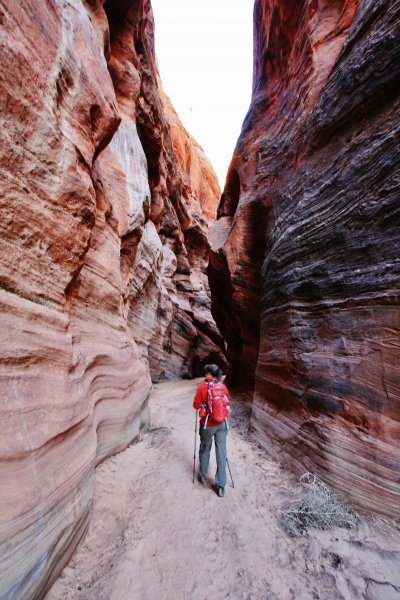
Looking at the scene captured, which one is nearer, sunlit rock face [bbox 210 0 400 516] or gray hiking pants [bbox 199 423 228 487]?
sunlit rock face [bbox 210 0 400 516]

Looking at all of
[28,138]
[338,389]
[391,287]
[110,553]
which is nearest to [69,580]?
[110,553]

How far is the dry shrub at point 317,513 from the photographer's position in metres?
3.73

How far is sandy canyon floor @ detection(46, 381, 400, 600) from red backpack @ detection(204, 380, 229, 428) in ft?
3.93

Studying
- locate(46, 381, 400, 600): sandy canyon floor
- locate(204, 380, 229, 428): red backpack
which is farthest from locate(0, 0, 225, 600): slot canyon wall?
locate(204, 380, 229, 428): red backpack

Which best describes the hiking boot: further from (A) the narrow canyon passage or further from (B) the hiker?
(A) the narrow canyon passage

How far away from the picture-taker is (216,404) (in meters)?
4.77

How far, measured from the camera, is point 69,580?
286cm

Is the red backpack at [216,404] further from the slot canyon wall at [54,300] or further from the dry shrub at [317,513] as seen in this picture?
the slot canyon wall at [54,300]

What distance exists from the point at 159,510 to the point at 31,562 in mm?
2055

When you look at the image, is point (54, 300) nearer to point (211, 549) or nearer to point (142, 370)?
point (211, 549)

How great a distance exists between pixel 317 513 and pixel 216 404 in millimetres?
2018

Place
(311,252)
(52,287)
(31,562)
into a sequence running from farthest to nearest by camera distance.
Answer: (311,252), (52,287), (31,562)

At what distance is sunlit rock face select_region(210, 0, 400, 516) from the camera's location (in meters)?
4.27

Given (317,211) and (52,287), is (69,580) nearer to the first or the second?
(52,287)
